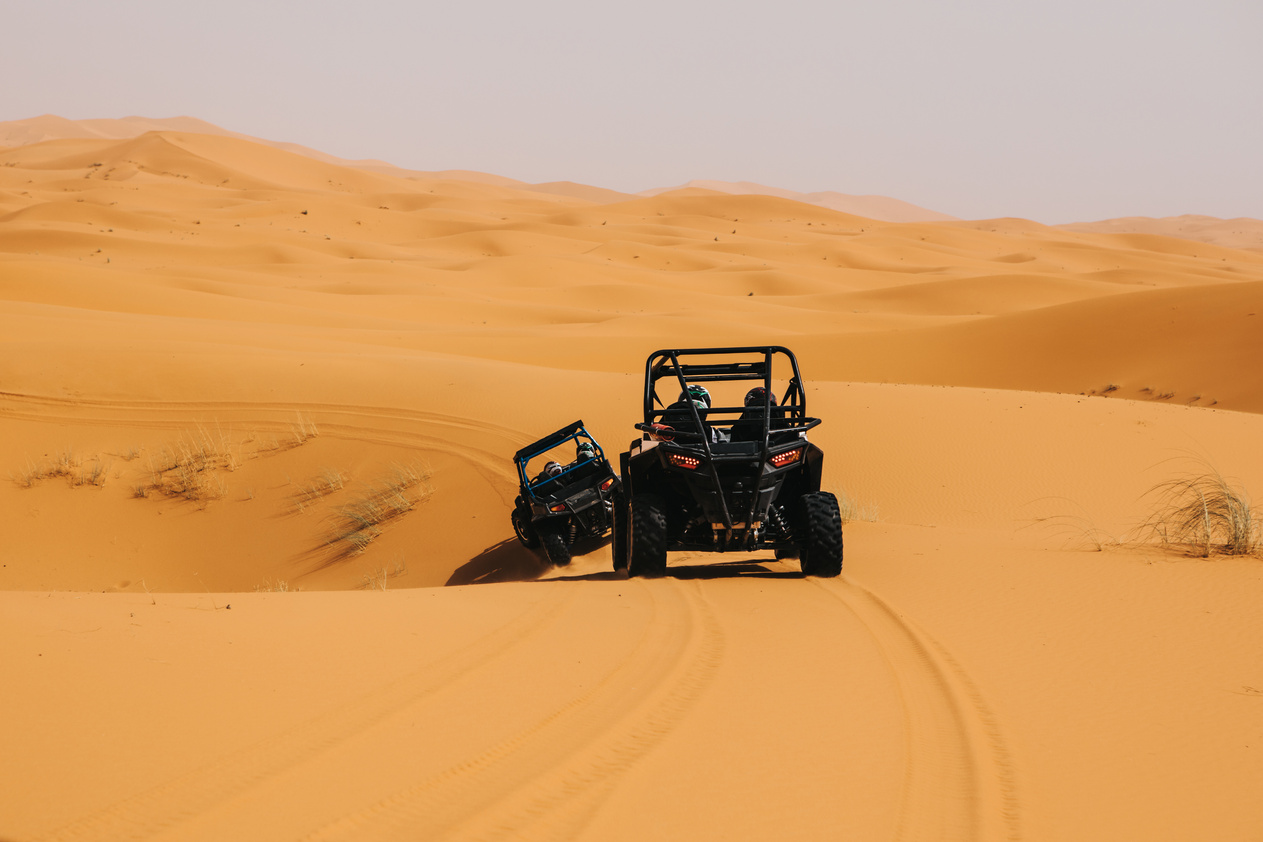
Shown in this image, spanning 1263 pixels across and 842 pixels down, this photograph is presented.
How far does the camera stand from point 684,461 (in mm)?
6262

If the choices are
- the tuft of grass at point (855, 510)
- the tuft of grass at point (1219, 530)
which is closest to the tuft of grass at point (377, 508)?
the tuft of grass at point (855, 510)

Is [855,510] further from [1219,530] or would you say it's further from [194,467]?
[194,467]

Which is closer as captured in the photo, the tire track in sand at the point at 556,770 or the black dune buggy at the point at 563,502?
the tire track in sand at the point at 556,770

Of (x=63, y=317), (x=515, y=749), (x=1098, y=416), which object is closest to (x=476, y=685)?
(x=515, y=749)

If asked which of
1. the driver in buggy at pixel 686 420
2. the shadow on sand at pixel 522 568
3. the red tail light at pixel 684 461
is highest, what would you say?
the driver in buggy at pixel 686 420

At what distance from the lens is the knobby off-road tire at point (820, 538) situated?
6324mm

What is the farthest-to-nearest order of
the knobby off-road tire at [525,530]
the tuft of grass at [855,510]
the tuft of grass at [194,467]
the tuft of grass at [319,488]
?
the tuft of grass at [194,467]
the tuft of grass at [319,488]
the tuft of grass at [855,510]
the knobby off-road tire at [525,530]

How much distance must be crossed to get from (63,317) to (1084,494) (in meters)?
21.0

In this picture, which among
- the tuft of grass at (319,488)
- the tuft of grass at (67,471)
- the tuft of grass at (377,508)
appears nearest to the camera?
the tuft of grass at (377,508)

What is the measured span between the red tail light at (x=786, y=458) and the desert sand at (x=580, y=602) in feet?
2.81

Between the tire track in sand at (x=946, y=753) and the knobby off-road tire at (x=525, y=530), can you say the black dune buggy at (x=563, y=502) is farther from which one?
the tire track in sand at (x=946, y=753)

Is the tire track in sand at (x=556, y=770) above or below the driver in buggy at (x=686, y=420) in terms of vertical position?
below

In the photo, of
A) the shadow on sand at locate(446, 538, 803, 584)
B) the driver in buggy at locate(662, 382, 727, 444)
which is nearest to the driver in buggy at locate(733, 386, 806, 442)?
the driver in buggy at locate(662, 382, 727, 444)

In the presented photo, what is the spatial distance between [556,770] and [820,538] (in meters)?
3.43
